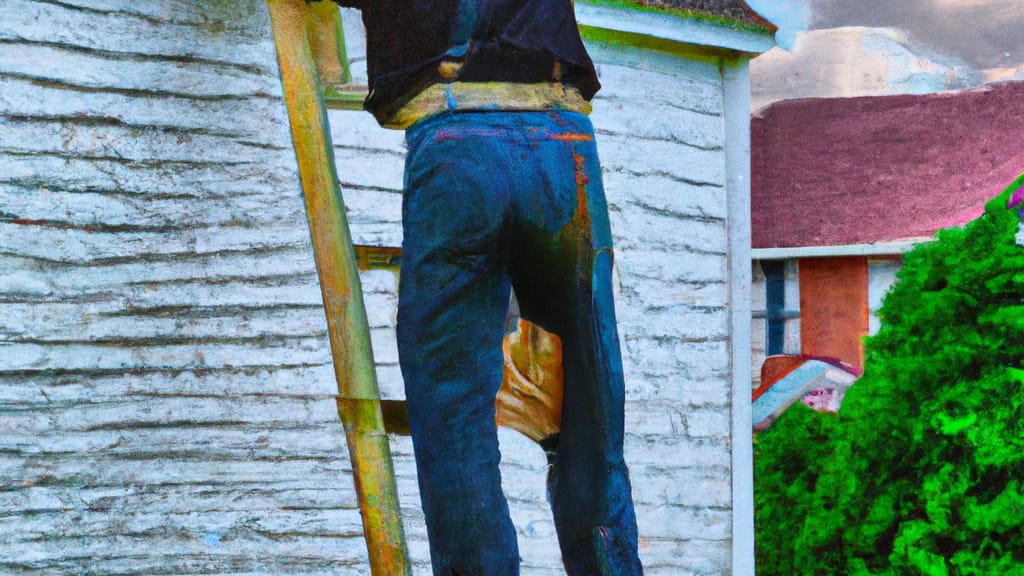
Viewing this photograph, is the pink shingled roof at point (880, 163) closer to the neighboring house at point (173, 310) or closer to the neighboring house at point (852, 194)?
the neighboring house at point (852, 194)

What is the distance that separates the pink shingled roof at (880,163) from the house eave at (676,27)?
2.98ft

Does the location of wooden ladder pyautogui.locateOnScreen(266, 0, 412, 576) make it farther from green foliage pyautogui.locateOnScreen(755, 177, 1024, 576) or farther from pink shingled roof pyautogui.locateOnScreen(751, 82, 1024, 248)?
pink shingled roof pyautogui.locateOnScreen(751, 82, 1024, 248)

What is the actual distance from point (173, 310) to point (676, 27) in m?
1.74

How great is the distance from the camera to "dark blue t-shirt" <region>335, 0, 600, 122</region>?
2148mm

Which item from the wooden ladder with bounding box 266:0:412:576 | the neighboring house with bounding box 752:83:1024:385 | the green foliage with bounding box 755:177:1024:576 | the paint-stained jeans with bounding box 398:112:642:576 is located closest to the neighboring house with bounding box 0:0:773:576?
the wooden ladder with bounding box 266:0:412:576

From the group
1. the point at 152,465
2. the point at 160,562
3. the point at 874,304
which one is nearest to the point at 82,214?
the point at 152,465

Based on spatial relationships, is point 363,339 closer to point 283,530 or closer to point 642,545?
point 283,530

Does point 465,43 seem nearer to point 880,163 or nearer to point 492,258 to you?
point 492,258

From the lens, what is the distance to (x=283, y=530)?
324 centimetres

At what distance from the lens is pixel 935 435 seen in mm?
3621

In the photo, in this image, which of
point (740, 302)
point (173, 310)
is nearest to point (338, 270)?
point (173, 310)

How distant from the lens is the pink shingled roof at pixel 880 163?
452cm

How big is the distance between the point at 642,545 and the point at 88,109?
2034 millimetres

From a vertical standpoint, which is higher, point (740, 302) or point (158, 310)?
point (740, 302)
